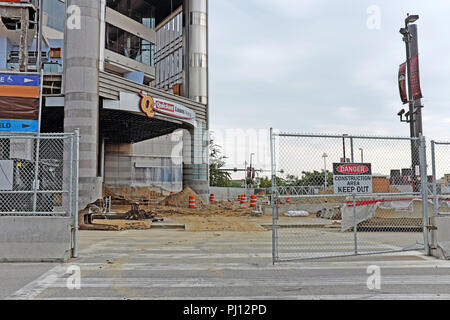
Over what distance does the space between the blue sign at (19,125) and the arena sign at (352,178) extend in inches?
726

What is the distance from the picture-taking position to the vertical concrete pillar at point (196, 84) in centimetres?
3166

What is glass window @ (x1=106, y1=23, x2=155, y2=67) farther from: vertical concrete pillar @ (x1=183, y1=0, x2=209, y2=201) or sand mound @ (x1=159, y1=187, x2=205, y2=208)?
sand mound @ (x1=159, y1=187, x2=205, y2=208)

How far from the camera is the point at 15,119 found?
2158 cm

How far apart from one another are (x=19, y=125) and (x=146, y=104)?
758cm

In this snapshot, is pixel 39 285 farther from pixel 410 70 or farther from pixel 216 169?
pixel 216 169

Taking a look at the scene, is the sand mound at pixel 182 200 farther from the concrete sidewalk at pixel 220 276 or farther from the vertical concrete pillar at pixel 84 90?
the concrete sidewalk at pixel 220 276

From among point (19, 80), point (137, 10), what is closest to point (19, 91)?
point (19, 80)

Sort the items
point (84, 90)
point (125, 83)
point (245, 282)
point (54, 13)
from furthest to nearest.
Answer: point (54, 13) → point (125, 83) → point (84, 90) → point (245, 282)

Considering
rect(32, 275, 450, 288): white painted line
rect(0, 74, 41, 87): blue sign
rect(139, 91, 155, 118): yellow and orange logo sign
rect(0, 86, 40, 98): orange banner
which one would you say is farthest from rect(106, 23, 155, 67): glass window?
rect(32, 275, 450, 288): white painted line

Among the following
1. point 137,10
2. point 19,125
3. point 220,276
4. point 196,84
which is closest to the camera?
point 220,276

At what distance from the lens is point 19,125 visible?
70.7ft

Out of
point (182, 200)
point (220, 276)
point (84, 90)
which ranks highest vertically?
point (84, 90)
